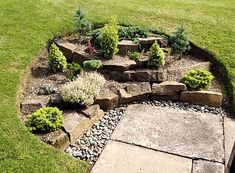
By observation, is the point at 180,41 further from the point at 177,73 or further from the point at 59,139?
the point at 59,139

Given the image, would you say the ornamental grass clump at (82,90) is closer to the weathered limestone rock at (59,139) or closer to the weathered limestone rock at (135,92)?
the weathered limestone rock at (135,92)

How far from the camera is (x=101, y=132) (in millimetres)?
7262

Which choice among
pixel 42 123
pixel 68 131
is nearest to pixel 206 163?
pixel 68 131

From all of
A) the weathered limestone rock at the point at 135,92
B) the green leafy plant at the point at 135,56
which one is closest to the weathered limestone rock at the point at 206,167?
the weathered limestone rock at the point at 135,92

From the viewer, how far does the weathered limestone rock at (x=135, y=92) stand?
26.6ft

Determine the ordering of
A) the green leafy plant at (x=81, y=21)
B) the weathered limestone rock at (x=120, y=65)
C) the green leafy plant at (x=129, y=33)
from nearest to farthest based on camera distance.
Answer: the weathered limestone rock at (x=120, y=65) < the green leafy plant at (x=81, y=21) < the green leafy plant at (x=129, y=33)

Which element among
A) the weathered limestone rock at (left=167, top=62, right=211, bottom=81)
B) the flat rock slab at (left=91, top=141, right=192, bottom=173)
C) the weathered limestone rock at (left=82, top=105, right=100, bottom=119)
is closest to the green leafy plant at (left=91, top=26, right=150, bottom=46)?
the weathered limestone rock at (left=167, top=62, right=211, bottom=81)

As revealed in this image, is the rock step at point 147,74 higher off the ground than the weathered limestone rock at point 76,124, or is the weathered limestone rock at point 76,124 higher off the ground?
the rock step at point 147,74

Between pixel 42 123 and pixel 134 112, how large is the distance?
2.07 m

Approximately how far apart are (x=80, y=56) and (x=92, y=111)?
6.81ft

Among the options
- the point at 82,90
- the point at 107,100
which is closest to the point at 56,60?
the point at 82,90

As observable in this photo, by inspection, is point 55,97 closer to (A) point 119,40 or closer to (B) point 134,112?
(B) point 134,112

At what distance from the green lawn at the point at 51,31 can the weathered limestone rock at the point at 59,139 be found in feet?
0.69

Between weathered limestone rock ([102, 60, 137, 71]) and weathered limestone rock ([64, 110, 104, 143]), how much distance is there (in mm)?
1507
